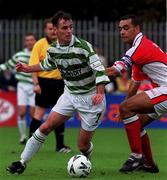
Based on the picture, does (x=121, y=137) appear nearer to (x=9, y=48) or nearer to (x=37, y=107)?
(x=37, y=107)

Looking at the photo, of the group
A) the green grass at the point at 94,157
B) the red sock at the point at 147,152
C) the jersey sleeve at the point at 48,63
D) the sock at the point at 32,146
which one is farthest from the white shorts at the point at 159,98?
the sock at the point at 32,146

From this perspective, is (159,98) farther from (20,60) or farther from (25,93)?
(25,93)

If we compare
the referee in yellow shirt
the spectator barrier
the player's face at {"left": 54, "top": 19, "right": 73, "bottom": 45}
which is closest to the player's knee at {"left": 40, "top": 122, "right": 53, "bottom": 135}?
the player's face at {"left": 54, "top": 19, "right": 73, "bottom": 45}

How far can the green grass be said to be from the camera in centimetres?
1132

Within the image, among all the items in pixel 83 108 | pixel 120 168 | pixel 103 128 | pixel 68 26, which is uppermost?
pixel 68 26

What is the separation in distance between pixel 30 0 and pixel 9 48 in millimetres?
6179

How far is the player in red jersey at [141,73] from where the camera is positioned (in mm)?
11375

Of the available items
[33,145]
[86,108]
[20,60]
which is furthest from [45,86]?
[33,145]

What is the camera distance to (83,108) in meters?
11.8

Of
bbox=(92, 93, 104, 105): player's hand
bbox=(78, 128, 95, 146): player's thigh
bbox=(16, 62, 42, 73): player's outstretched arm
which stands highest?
bbox=(16, 62, 42, 73): player's outstretched arm

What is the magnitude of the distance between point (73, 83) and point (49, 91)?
3877 millimetres

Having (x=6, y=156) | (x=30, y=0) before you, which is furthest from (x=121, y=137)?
(x=30, y=0)

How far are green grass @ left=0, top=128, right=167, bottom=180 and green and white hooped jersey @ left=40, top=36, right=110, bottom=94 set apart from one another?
4.09ft

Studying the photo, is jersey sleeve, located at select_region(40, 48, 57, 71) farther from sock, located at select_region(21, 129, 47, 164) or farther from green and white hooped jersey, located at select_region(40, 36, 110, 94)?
sock, located at select_region(21, 129, 47, 164)
